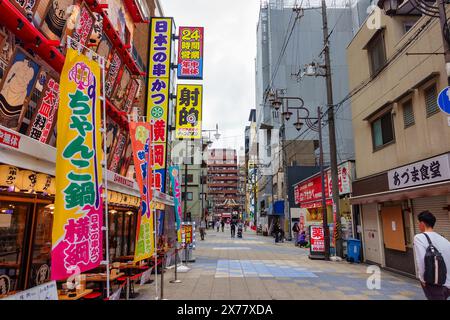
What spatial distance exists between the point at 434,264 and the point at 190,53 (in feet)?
54.2

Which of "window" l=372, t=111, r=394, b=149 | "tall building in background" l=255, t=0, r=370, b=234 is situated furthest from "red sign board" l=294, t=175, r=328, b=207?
"tall building in background" l=255, t=0, r=370, b=234

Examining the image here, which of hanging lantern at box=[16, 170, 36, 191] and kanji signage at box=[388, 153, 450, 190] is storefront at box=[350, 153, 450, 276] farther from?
hanging lantern at box=[16, 170, 36, 191]

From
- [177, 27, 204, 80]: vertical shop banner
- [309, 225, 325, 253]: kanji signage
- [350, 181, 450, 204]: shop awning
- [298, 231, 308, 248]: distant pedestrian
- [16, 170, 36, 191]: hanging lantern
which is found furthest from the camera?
[298, 231, 308, 248]: distant pedestrian

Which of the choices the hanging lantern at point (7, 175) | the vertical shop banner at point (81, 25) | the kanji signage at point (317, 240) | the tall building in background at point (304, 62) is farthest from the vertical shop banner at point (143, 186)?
the tall building in background at point (304, 62)

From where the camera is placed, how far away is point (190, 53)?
712 inches

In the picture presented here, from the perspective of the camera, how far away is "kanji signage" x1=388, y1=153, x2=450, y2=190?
9195 millimetres

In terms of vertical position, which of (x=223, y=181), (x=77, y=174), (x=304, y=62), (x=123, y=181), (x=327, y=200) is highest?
(x=304, y=62)

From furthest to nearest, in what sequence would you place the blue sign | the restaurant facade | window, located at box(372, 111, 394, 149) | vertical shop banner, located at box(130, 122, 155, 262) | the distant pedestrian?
the distant pedestrian < window, located at box(372, 111, 394, 149) < vertical shop banner, located at box(130, 122, 155, 262) < the blue sign < the restaurant facade

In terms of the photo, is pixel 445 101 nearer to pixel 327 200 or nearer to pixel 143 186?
pixel 143 186

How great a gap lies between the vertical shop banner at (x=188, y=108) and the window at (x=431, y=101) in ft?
37.6

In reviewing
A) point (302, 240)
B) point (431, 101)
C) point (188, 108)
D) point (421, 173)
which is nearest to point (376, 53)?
point (431, 101)

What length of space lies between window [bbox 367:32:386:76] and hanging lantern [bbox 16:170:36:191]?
14.1 metres

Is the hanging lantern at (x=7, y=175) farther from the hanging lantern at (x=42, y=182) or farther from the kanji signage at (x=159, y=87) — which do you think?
the kanji signage at (x=159, y=87)
